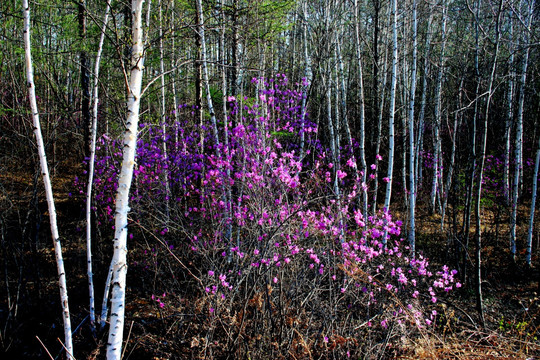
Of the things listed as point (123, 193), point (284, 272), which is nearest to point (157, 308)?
point (284, 272)

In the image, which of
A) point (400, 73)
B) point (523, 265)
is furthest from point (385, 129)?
point (523, 265)

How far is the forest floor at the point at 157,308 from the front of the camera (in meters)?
4.23

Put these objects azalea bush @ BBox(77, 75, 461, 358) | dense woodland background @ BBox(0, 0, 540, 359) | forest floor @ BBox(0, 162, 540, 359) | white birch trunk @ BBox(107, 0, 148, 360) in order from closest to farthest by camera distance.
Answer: white birch trunk @ BBox(107, 0, 148, 360), azalea bush @ BBox(77, 75, 461, 358), dense woodland background @ BBox(0, 0, 540, 359), forest floor @ BBox(0, 162, 540, 359)

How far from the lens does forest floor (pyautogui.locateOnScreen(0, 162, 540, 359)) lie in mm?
4230

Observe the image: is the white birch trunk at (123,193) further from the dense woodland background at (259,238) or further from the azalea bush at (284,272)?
the azalea bush at (284,272)

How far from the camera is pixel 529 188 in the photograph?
1004cm

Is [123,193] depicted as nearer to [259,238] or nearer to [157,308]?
[259,238]

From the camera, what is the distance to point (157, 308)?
4992 millimetres

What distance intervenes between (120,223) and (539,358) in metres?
4.99

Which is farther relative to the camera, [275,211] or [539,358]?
[275,211]

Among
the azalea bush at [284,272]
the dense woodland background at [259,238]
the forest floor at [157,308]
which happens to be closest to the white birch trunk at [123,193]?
the dense woodland background at [259,238]

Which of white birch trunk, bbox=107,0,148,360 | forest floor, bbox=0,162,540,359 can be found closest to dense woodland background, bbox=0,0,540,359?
forest floor, bbox=0,162,540,359

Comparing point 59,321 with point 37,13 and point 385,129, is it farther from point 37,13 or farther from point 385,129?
point 385,129

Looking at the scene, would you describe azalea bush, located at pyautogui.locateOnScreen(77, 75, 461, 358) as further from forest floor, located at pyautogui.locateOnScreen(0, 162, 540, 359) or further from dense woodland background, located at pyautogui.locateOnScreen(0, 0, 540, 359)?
forest floor, located at pyautogui.locateOnScreen(0, 162, 540, 359)
